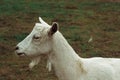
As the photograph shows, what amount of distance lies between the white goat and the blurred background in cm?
→ 353

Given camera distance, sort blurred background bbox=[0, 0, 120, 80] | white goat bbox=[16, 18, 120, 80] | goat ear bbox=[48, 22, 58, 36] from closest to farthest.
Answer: goat ear bbox=[48, 22, 58, 36] < white goat bbox=[16, 18, 120, 80] < blurred background bbox=[0, 0, 120, 80]

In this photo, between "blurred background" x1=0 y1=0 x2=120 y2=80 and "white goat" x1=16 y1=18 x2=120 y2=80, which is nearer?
"white goat" x1=16 y1=18 x2=120 y2=80

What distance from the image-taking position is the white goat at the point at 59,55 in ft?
18.9

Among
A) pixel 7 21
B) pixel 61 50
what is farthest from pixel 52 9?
pixel 61 50

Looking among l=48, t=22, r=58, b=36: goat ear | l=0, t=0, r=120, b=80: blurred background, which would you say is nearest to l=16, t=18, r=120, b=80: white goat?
l=48, t=22, r=58, b=36: goat ear

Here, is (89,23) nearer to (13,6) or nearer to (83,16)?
(83,16)

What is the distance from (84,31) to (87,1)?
546 cm

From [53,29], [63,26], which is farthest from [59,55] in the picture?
[63,26]

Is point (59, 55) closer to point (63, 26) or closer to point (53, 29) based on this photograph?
point (53, 29)

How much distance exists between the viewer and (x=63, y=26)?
14.6 m

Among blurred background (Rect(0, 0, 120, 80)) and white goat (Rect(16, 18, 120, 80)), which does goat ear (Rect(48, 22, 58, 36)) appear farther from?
blurred background (Rect(0, 0, 120, 80))

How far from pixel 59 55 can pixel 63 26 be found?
8.81 m

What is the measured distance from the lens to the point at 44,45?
5.79m

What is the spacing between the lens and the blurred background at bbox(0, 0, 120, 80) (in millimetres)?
10328
